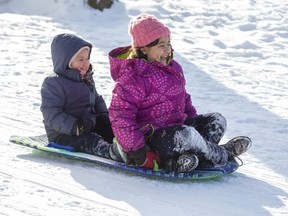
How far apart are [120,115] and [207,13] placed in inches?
269

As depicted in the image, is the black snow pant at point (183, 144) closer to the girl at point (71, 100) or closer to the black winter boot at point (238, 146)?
the black winter boot at point (238, 146)

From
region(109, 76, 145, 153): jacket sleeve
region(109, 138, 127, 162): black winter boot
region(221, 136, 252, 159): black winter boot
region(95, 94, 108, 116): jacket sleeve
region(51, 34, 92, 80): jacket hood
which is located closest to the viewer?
region(109, 76, 145, 153): jacket sleeve

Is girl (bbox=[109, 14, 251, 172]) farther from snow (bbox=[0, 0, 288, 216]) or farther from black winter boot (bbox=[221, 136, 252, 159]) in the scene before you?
snow (bbox=[0, 0, 288, 216])

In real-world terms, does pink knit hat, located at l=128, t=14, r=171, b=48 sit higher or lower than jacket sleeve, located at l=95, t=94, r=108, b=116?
higher

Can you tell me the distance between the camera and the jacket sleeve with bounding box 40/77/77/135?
445 centimetres

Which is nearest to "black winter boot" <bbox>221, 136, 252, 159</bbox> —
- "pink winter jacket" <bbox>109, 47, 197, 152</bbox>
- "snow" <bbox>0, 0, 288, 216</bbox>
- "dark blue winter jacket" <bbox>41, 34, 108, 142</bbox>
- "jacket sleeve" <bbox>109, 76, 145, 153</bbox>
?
"snow" <bbox>0, 0, 288, 216</bbox>

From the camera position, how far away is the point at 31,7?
1030cm

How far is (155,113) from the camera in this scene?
4.27 m

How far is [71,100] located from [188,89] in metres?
2.39

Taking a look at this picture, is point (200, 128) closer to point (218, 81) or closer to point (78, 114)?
point (78, 114)

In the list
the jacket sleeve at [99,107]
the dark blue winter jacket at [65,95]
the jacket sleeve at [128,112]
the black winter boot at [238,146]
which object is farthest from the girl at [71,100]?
the black winter boot at [238,146]

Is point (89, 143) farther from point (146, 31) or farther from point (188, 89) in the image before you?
point (188, 89)

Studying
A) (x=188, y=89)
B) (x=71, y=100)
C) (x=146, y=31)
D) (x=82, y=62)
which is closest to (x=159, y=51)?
(x=146, y=31)

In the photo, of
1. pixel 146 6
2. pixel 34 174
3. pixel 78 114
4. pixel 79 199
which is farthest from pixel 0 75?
pixel 146 6
